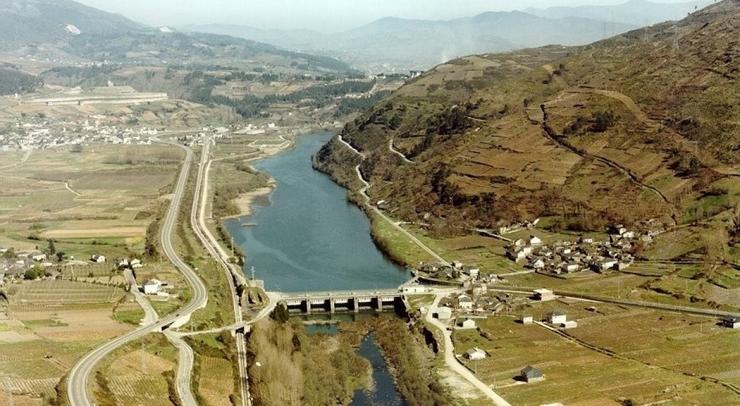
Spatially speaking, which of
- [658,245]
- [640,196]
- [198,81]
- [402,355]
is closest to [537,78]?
[640,196]

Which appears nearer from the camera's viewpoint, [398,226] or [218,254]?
[218,254]

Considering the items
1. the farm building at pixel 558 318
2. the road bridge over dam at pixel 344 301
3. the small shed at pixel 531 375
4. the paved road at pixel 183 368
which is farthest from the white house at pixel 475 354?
the paved road at pixel 183 368

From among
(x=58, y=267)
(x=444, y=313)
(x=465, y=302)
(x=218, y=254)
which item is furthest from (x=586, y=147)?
(x=58, y=267)

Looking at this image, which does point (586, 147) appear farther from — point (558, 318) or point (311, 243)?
point (558, 318)

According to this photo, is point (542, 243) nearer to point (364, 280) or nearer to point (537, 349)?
point (364, 280)

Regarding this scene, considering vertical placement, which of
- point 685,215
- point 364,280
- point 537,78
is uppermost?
point 537,78

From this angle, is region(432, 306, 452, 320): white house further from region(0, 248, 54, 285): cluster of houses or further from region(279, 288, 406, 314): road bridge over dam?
region(0, 248, 54, 285): cluster of houses
